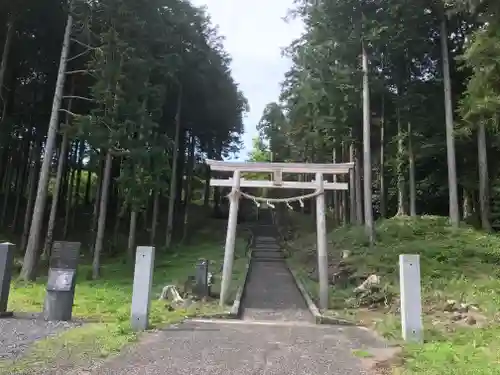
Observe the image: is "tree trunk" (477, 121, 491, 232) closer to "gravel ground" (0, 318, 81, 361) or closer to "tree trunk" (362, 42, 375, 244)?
"tree trunk" (362, 42, 375, 244)

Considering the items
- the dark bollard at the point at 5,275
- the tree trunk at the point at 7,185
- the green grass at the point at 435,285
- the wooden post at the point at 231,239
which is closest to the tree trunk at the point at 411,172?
the green grass at the point at 435,285

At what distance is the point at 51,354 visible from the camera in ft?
14.7

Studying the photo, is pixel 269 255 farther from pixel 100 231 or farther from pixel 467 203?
pixel 467 203

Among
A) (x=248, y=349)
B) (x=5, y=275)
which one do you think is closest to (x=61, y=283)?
(x=5, y=275)

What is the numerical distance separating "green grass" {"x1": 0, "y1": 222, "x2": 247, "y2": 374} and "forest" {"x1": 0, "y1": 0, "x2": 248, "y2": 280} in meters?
1.35

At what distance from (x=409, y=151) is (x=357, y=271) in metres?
7.40

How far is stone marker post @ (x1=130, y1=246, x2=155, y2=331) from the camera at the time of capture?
6.13 metres

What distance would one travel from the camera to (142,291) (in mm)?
6215

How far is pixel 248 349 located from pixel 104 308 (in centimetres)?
405

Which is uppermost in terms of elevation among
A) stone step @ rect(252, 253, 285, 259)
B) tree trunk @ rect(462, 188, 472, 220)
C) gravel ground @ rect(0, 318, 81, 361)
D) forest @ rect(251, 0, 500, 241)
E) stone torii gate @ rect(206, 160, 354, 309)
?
forest @ rect(251, 0, 500, 241)

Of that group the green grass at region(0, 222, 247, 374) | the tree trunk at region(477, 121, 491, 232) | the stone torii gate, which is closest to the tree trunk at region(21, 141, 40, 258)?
the green grass at region(0, 222, 247, 374)

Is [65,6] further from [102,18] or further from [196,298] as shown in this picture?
[196,298]

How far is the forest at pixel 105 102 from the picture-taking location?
1288 centimetres

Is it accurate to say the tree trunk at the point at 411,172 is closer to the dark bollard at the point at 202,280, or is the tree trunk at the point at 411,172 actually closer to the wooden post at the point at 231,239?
the wooden post at the point at 231,239
